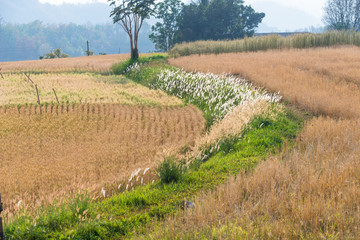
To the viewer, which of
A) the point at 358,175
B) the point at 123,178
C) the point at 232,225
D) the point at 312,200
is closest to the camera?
the point at 232,225

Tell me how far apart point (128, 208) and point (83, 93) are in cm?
1356

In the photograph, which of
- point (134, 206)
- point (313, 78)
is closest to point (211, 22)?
point (313, 78)

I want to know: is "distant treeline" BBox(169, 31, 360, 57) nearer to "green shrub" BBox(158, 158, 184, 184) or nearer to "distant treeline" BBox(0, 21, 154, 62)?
"green shrub" BBox(158, 158, 184, 184)

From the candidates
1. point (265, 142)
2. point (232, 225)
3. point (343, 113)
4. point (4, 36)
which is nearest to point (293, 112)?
point (343, 113)

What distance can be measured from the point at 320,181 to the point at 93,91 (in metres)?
15.8

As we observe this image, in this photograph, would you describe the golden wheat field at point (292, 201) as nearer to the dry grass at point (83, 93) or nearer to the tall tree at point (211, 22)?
the dry grass at point (83, 93)

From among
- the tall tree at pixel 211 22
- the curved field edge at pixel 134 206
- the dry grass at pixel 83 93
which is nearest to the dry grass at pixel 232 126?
the curved field edge at pixel 134 206

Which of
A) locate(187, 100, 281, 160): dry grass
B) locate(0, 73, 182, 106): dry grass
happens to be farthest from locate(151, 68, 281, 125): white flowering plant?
locate(0, 73, 182, 106): dry grass

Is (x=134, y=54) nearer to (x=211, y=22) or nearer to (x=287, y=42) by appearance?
(x=287, y=42)

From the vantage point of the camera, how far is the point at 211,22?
2005 inches

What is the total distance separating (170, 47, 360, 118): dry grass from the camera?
12000 mm

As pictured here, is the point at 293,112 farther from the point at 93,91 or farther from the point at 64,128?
Answer: the point at 93,91

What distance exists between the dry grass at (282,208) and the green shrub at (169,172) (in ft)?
4.67

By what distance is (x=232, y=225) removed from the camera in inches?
168
